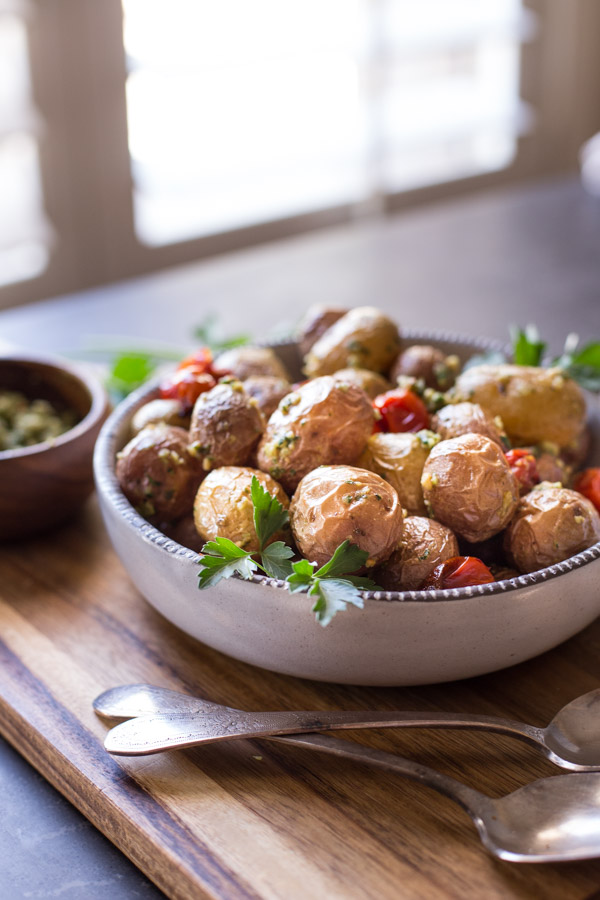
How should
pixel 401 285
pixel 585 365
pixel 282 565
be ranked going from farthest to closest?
pixel 401 285
pixel 585 365
pixel 282 565

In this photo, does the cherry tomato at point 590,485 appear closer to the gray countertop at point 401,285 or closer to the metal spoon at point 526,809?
the metal spoon at point 526,809

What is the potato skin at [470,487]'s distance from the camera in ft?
2.97

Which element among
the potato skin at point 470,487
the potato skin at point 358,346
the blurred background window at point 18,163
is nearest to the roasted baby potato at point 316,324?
the potato skin at point 358,346

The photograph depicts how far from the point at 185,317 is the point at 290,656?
127 centimetres

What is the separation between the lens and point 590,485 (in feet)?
3.45

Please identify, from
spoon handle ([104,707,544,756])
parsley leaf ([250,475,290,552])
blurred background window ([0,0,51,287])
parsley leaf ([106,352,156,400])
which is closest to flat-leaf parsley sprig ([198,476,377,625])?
parsley leaf ([250,475,290,552])

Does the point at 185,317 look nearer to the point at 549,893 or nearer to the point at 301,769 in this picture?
the point at 301,769

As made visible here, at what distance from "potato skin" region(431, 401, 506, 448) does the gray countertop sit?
830mm

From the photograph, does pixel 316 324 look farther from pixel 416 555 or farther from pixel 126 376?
pixel 416 555

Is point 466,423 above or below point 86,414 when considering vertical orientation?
above

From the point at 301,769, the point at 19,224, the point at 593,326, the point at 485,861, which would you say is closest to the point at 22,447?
the point at 301,769

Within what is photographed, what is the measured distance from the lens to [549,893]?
73cm

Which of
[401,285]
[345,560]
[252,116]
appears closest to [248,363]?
[345,560]

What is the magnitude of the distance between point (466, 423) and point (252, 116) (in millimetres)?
3246
